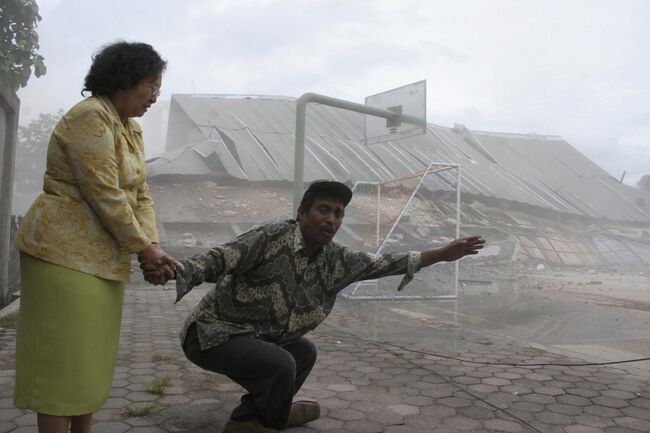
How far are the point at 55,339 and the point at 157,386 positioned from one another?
5.75ft

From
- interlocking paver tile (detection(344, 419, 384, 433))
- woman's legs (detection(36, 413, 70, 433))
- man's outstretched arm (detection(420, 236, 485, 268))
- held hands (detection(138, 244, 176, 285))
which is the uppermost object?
man's outstretched arm (detection(420, 236, 485, 268))

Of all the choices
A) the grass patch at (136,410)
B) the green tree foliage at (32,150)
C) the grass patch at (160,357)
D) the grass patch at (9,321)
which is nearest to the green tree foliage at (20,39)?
the grass patch at (9,321)

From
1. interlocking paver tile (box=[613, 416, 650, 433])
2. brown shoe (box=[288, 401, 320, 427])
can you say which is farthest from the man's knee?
interlocking paver tile (box=[613, 416, 650, 433])

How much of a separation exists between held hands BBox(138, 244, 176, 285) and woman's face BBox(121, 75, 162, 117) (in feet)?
1.88

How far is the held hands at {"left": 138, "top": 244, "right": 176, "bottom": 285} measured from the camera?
78.1 inches

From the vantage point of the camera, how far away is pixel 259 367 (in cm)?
244

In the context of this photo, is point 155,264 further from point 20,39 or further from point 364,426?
point 20,39

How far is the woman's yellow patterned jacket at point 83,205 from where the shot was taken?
6.09 feet

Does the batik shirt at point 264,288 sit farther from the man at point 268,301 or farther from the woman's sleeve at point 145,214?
the woman's sleeve at point 145,214

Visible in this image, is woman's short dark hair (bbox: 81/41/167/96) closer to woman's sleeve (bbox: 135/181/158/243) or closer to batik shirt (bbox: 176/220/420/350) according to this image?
woman's sleeve (bbox: 135/181/158/243)

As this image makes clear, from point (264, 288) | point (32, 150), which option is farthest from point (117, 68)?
point (32, 150)

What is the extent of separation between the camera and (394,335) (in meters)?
5.79

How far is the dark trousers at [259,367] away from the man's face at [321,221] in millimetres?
562

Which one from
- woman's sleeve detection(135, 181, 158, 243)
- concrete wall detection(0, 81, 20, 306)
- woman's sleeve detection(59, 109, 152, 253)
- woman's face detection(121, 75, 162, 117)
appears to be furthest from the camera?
concrete wall detection(0, 81, 20, 306)
